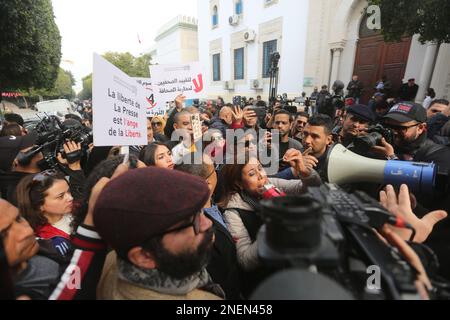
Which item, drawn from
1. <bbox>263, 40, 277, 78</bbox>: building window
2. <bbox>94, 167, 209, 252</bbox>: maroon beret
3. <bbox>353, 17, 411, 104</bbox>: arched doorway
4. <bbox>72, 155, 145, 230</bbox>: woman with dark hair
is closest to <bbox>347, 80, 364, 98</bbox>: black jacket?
<bbox>353, 17, 411, 104</bbox>: arched doorway

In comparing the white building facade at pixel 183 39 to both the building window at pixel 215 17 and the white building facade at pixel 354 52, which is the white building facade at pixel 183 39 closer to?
the building window at pixel 215 17

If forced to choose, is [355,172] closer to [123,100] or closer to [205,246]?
[205,246]

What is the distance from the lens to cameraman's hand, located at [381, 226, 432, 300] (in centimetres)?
60

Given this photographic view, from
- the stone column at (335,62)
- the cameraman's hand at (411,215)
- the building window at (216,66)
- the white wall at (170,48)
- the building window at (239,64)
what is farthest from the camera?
the white wall at (170,48)

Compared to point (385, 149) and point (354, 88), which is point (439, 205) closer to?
point (385, 149)

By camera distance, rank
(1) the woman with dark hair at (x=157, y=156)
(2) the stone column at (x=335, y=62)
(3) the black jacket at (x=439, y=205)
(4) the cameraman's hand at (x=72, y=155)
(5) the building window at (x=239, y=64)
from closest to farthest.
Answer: (3) the black jacket at (x=439, y=205) < (1) the woman with dark hair at (x=157, y=156) < (4) the cameraman's hand at (x=72, y=155) < (2) the stone column at (x=335, y=62) < (5) the building window at (x=239, y=64)

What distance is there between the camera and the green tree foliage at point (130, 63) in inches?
1634

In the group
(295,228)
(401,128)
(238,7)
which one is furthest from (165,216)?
(238,7)

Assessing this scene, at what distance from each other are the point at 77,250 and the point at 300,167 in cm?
164

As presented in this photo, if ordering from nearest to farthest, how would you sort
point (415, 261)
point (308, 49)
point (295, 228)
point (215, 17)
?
point (295, 228) < point (415, 261) < point (308, 49) < point (215, 17)

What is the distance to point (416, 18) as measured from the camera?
4.88 m

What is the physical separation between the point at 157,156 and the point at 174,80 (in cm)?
195

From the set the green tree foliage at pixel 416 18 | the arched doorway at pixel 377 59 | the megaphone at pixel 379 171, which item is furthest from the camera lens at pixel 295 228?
the arched doorway at pixel 377 59

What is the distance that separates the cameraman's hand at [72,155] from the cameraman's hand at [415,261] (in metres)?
2.62
